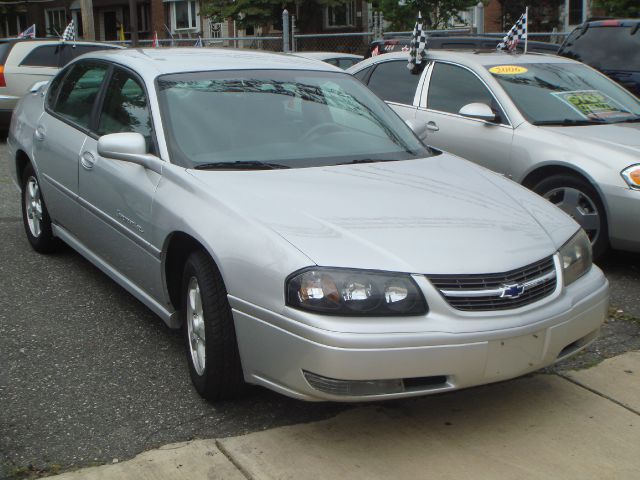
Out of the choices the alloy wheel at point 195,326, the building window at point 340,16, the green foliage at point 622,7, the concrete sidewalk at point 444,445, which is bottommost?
the concrete sidewalk at point 444,445

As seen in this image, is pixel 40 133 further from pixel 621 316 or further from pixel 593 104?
pixel 593 104

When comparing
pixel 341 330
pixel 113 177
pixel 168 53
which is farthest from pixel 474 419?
pixel 168 53

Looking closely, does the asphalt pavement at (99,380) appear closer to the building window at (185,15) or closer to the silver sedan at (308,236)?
the silver sedan at (308,236)

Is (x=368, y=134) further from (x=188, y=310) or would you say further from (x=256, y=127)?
(x=188, y=310)

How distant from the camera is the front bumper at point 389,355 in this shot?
3223mm

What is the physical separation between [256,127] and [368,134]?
2.22ft

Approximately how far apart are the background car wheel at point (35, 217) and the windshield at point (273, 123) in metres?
1.98

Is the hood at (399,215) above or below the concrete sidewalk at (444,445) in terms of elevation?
above

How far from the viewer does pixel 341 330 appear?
3.22 metres

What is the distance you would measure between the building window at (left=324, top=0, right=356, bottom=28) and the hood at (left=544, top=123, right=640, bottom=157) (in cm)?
2614

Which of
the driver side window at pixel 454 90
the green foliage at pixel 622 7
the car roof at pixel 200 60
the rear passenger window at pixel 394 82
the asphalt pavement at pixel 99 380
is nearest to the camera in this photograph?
the asphalt pavement at pixel 99 380

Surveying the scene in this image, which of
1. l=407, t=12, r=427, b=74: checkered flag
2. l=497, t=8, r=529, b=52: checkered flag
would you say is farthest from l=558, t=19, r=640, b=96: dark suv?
l=407, t=12, r=427, b=74: checkered flag

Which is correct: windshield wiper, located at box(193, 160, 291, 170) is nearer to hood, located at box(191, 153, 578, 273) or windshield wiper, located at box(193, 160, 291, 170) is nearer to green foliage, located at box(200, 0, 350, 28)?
hood, located at box(191, 153, 578, 273)

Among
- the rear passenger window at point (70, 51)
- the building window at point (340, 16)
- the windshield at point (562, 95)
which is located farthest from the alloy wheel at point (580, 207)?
the building window at point (340, 16)
